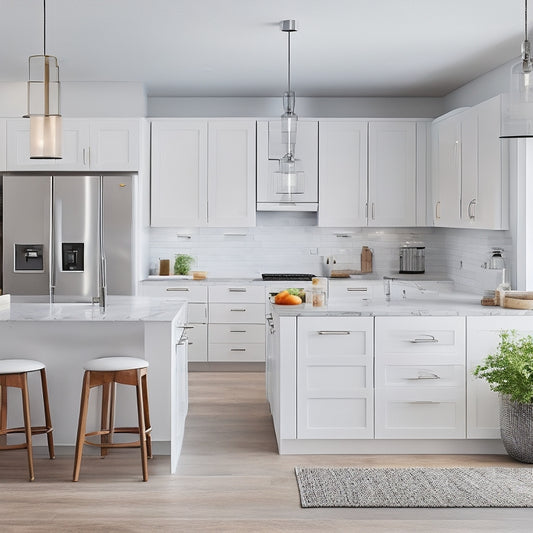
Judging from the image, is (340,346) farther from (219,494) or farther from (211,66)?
(211,66)

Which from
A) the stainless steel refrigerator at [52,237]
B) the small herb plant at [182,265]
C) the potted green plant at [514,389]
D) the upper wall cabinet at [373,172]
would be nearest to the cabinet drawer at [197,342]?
the small herb plant at [182,265]

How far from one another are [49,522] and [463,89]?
17.6 ft

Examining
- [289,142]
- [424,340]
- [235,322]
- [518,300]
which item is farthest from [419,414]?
[235,322]

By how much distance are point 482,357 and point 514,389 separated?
35 centimetres

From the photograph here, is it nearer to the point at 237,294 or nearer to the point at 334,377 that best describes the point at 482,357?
the point at 334,377

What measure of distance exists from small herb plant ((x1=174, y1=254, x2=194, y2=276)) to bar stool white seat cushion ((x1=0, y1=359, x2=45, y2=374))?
11.2 ft

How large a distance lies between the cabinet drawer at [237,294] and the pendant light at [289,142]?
2003 mm

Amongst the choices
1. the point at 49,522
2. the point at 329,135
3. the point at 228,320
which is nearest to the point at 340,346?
the point at 49,522

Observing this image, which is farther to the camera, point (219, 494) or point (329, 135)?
point (329, 135)

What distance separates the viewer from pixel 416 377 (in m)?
4.56

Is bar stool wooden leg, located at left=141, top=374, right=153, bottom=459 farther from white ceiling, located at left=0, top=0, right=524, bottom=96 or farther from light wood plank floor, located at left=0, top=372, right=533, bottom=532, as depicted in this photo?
white ceiling, located at left=0, top=0, right=524, bottom=96

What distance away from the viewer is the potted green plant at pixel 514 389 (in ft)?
14.0

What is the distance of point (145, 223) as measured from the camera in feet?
24.3

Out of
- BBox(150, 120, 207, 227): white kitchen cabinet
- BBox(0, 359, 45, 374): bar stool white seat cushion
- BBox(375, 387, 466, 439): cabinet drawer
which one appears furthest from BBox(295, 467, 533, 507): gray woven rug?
BBox(150, 120, 207, 227): white kitchen cabinet
